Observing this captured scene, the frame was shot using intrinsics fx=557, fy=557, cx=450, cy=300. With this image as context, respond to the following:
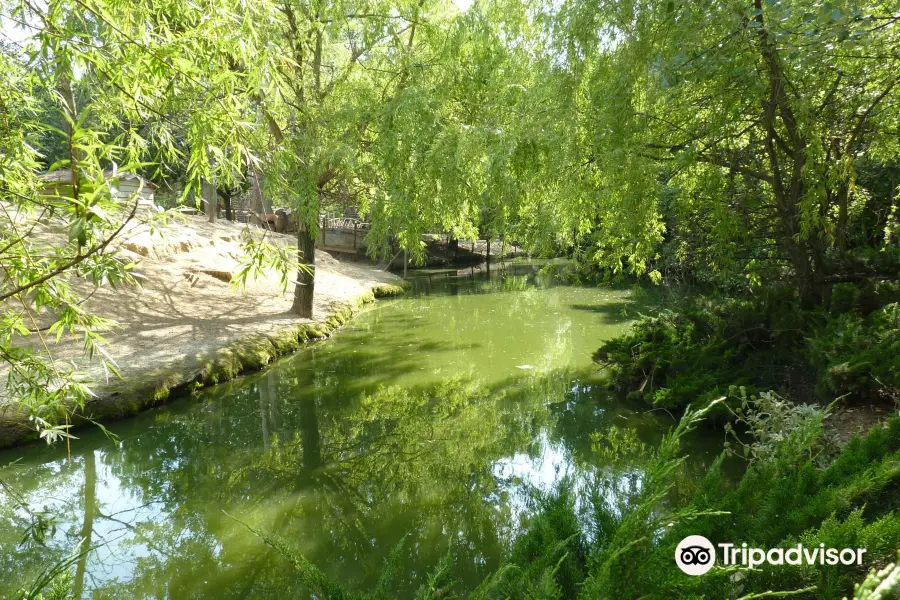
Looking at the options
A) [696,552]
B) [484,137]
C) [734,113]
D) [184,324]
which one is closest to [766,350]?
[734,113]

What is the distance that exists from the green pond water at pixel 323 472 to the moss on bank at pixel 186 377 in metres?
0.17

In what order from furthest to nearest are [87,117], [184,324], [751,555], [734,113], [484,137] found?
[184,324]
[484,137]
[734,113]
[87,117]
[751,555]

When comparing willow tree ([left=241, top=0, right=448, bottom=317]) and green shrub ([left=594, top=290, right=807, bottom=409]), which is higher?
willow tree ([left=241, top=0, right=448, bottom=317])

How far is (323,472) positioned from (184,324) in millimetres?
4914

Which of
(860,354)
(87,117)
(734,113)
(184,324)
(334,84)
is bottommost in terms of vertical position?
(184,324)

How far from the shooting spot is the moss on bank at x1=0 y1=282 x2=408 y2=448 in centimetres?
517

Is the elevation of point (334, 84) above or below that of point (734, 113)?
above

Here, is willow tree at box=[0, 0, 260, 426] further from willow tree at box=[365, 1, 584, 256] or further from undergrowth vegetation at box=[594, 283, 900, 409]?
undergrowth vegetation at box=[594, 283, 900, 409]

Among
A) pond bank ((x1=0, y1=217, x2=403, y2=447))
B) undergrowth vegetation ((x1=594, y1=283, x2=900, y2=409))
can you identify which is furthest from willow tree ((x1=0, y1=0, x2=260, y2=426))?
undergrowth vegetation ((x1=594, y1=283, x2=900, y2=409))

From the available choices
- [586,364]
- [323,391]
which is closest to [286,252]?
[323,391]

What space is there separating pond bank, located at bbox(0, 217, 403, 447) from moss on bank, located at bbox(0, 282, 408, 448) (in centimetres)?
1

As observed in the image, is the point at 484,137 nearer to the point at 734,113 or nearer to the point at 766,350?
the point at 734,113

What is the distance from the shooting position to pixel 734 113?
4559 millimetres

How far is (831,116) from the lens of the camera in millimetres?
4664
